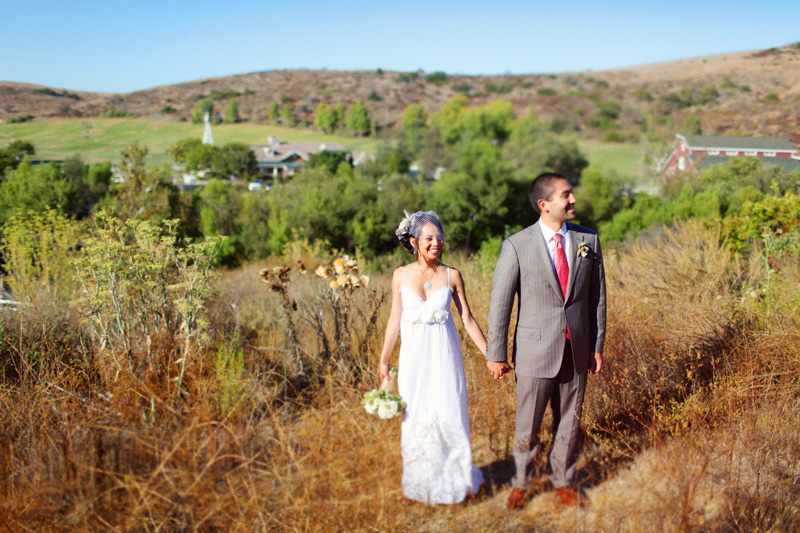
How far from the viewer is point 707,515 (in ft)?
7.45

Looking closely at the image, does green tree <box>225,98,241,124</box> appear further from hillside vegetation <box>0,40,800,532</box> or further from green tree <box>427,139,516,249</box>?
hillside vegetation <box>0,40,800,532</box>

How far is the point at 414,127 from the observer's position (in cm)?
7888

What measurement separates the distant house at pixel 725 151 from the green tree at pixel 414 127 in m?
35.7

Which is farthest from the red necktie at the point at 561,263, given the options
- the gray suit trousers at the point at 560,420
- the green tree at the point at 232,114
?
the green tree at the point at 232,114

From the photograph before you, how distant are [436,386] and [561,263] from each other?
2.90 ft

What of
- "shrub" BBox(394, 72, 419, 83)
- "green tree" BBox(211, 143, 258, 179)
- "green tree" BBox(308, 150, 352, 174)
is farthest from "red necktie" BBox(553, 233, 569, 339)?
"shrub" BBox(394, 72, 419, 83)

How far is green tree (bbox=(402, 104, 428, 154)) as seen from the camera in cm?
6844

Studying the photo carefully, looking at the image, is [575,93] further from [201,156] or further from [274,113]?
[201,156]

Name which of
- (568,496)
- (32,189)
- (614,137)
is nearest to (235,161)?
(32,189)

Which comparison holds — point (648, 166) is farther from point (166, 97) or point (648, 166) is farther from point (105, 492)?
point (166, 97)

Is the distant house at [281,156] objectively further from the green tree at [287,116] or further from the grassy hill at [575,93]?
the green tree at [287,116]

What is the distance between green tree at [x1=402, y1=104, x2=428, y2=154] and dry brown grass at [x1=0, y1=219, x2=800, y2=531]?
6466cm

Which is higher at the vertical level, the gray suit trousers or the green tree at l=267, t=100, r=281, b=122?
the green tree at l=267, t=100, r=281, b=122

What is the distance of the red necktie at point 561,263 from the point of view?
8.02 feet
